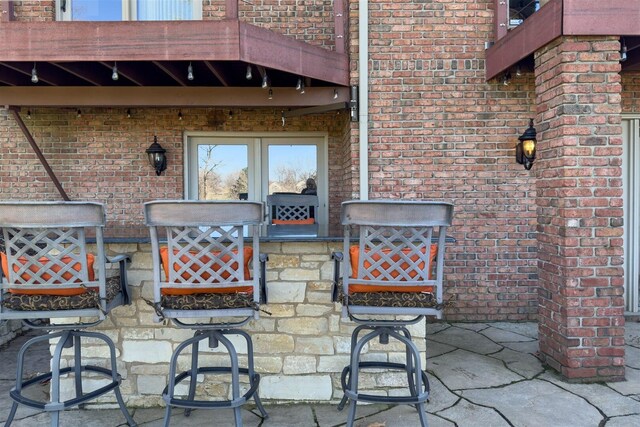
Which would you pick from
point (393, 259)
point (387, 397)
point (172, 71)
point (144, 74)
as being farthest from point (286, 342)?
point (144, 74)

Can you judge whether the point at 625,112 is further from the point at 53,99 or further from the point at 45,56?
the point at 53,99

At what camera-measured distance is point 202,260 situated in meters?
2.05

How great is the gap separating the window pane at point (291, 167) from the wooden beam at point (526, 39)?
209 cm

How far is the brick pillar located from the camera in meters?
2.81

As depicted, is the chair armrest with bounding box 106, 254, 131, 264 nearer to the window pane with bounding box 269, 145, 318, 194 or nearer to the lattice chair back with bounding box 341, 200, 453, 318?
the lattice chair back with bounding box 341, 200, 453, 318

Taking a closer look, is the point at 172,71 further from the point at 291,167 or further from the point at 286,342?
the point at 286,342

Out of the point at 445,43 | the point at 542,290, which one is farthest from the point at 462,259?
the point at 445,43

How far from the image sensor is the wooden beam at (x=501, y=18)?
404cm

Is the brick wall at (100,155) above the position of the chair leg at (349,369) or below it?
above

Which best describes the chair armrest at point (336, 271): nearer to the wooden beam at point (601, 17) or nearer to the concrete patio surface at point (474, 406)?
the concrete patio surface at point (474, 406)

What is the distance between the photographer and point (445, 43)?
419 centimetres

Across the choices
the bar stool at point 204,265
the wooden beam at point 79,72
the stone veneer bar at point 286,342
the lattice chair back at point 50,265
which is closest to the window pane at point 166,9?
the wooden beam at point 79,72

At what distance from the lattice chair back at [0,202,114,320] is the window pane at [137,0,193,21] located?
3.46 meters

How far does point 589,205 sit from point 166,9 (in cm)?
446
